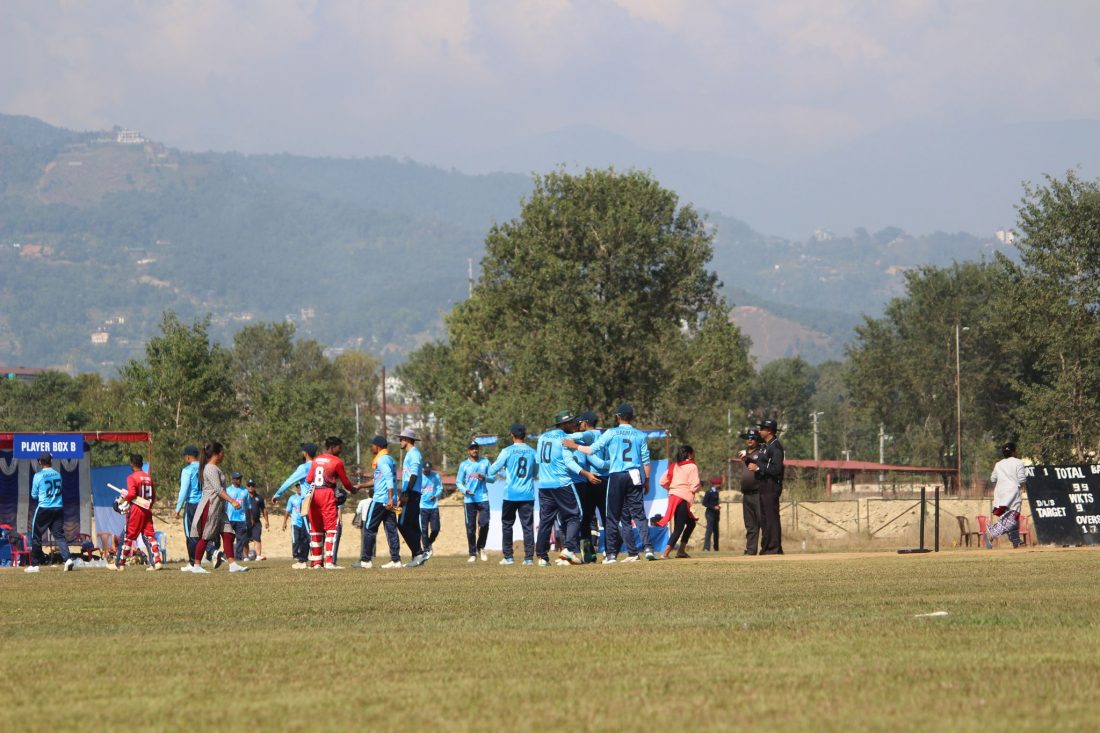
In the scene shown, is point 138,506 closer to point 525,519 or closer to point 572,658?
point 525,519

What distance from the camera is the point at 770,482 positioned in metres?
23.5

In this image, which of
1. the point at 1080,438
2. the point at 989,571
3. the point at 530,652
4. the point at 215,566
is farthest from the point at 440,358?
the point at 530,652

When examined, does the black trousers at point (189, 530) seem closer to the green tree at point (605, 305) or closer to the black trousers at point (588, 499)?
the black trousers at point (588, 499)

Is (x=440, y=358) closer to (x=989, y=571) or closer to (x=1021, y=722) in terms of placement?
(x=989, y=571)

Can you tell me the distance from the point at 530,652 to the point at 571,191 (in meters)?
63.3

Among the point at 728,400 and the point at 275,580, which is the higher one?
the point at 728,400

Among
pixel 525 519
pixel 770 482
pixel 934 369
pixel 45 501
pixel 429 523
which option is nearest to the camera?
pixel 770 482

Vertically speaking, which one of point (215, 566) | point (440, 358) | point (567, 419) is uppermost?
point (440, 358)

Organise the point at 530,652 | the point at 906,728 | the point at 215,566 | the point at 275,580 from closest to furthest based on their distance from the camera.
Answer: the point at 906,728 → the point at 530,652 → the point at 275,580 → the point at 215,566

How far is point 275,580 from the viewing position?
18578mm

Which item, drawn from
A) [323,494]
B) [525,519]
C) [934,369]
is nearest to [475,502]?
[525,519]

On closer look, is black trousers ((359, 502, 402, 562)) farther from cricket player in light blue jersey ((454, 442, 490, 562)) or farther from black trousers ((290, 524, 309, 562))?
black trousers ((290, 524, 309, 562))

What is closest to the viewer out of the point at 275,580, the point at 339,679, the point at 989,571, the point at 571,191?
the point at 339,679

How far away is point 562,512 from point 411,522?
2.43 meters
